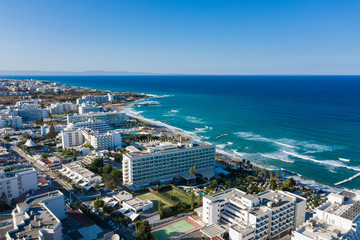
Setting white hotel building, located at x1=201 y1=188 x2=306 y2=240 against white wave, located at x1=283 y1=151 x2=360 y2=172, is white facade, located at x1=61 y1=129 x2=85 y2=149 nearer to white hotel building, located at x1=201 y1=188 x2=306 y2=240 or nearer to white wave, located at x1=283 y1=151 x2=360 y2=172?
white hotel building, located at x1=201 y1=188 x2=306 y2=240

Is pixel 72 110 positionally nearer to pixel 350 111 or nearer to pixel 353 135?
pixel 353 135

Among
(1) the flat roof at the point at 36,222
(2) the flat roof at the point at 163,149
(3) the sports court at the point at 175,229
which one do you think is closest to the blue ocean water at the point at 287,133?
(2) the flat roof at the point at 163,149

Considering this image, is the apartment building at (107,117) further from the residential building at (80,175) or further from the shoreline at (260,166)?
the residential building at (80,175)

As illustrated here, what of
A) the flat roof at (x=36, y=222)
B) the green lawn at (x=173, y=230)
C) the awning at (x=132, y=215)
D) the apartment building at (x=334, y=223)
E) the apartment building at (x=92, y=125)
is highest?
the apartment building at (x=334, y=223)

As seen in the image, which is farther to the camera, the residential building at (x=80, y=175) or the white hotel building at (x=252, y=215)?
the residential building at (x=80, y=175)

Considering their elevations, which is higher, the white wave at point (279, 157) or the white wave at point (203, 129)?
the white wave at point (203, 129)

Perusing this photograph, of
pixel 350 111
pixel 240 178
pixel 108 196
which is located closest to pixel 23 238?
pixel 108 196

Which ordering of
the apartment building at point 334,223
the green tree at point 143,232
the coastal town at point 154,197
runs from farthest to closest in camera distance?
the green tree at point 143,232
the coastal town at point 154,197
the apartment building at point 334,223

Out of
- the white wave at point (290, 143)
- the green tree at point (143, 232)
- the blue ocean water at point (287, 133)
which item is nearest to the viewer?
the green tree at point (143, 232)
